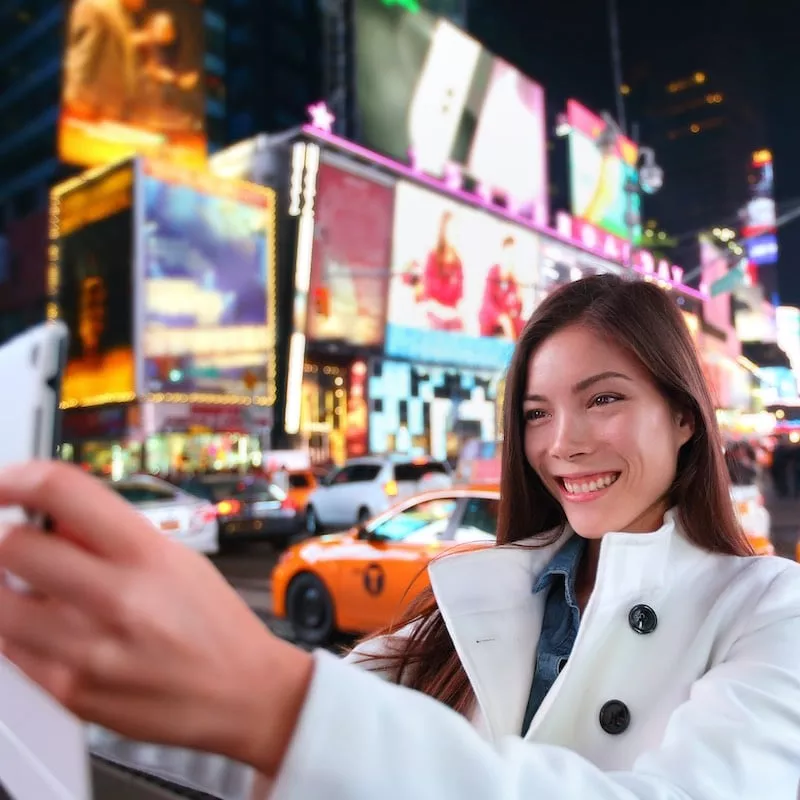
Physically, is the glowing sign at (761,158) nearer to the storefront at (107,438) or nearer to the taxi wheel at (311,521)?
the storefront at (107,438)

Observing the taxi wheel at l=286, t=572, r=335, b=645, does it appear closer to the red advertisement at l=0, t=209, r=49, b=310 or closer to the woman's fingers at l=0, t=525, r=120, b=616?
the woman's fingers at l=0, t=525, r=120, b=616

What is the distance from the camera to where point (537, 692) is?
1383 mm

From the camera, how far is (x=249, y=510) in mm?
13586

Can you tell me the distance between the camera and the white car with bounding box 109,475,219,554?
11.2m

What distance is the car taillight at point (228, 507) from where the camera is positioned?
44.0 feet

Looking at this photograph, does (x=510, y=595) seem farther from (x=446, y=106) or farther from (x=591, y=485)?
(x=446, y=106)

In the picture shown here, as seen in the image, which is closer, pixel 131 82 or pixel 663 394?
pixel 663 394

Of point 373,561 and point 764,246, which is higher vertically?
point 764,246

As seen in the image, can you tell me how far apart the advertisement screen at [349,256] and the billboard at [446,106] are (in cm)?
443

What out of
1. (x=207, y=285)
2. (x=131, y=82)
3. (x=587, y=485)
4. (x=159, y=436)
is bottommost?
(x=159, y=436)

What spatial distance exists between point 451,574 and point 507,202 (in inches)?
1705

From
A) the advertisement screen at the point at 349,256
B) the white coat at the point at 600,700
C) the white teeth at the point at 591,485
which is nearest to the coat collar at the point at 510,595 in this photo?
the white coat at the point at 600,700

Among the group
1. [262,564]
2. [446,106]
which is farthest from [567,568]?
[446,106]

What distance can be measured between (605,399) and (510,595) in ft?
A: 1.42
